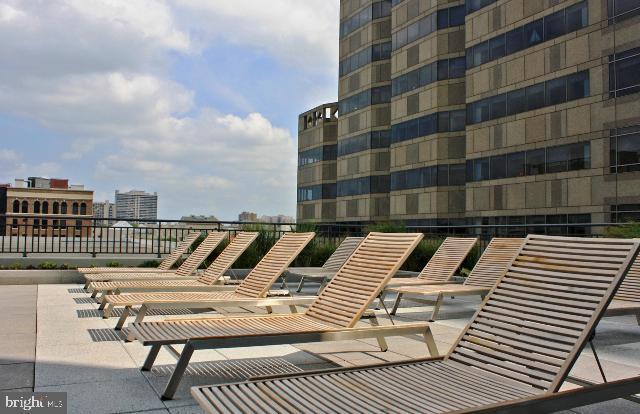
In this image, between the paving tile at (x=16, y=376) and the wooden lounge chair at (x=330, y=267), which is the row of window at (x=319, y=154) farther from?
the paving tile at (x=16, y=376)

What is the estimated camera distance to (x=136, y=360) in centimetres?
514

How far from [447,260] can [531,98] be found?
2989cm

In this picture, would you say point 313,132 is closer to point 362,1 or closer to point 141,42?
point 362,1

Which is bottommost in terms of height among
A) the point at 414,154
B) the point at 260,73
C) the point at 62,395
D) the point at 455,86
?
the point at 62,395

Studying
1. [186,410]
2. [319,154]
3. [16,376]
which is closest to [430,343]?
[186,410]

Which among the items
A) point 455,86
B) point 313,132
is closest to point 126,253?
point 455,86

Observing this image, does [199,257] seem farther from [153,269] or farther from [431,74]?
[431,74]

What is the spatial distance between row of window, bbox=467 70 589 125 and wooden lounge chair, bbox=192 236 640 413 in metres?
32.6

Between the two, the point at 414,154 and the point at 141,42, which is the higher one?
the point at 414,154

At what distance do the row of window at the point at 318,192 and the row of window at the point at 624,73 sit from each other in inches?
1418

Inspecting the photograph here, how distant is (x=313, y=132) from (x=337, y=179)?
9.99m

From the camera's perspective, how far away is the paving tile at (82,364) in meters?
4.47

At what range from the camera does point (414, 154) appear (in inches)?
1886

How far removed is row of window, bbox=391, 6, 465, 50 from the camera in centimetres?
4522
